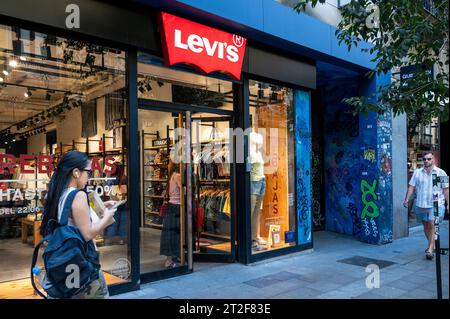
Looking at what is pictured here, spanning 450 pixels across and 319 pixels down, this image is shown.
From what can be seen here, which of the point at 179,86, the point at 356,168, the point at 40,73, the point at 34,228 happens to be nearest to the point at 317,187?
the point at 356,168

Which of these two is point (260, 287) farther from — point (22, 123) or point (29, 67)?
point (29, 67)

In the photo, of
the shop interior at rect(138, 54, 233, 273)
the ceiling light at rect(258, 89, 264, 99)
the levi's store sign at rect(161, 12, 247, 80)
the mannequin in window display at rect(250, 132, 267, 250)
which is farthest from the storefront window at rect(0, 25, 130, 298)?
the ceiling light at rect(258, 89, 264, 99)

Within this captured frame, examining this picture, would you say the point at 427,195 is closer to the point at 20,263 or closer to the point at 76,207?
the point at 76,207

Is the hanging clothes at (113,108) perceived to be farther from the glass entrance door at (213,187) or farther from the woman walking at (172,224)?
the glass entrance door at (213,187)

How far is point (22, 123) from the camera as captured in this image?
529cm

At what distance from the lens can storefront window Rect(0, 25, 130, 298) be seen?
5074 millimetres

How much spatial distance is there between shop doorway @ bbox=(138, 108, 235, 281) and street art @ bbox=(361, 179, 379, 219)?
3690 mm

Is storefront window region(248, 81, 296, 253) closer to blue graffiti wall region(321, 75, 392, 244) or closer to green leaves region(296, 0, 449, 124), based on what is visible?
blue graffiti wall region(321, 75, 392, 244)

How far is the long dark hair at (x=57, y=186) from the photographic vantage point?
3.23m

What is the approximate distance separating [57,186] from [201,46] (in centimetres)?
364

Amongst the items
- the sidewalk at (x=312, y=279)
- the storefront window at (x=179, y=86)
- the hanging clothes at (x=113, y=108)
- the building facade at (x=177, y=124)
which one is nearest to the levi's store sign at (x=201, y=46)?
the building facade at (x=177, y=124)

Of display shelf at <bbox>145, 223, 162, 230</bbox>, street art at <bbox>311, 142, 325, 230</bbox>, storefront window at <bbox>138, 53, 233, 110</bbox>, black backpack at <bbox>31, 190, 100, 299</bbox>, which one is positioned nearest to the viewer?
black backpack at <bbox>31, 190, 100, 299</bbox>

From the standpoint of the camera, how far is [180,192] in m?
6.66
